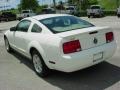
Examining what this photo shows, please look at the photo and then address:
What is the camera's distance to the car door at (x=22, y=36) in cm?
725

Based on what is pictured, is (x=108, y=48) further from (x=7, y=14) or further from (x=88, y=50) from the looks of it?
(x=7, y=14)

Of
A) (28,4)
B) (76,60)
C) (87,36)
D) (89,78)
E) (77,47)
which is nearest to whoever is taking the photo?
(76,60)

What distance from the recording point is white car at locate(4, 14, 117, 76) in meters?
5.55

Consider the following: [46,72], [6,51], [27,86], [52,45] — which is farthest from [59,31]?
[6,51]

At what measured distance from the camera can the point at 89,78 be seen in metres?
6.11

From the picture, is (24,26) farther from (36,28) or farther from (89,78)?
(89,78)

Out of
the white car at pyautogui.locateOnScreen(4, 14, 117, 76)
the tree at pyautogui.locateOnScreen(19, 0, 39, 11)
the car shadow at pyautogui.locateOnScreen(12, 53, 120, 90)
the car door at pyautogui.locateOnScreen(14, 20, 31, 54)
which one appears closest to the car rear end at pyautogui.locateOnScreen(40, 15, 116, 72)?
the white car at pyautogui.locateOnScreen(4, 14, 117, 76)

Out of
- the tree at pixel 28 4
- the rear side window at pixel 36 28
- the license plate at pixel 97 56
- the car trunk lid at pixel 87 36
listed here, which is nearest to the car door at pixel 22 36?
the rear side window at pixel 36 28

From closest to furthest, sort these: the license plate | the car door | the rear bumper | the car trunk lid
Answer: the rear bumper, the car trunk lid, the license plate, the car door

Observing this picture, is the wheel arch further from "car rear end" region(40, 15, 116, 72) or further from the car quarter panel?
"car rear end" region(40, 15, 116, 72)

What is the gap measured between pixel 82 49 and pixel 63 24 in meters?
1.22

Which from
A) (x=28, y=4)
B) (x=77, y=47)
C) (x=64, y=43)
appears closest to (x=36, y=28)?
(x=64, y=43)

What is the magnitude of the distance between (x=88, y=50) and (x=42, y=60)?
4.04ft

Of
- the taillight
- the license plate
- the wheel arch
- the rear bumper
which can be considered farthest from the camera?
the taillight
